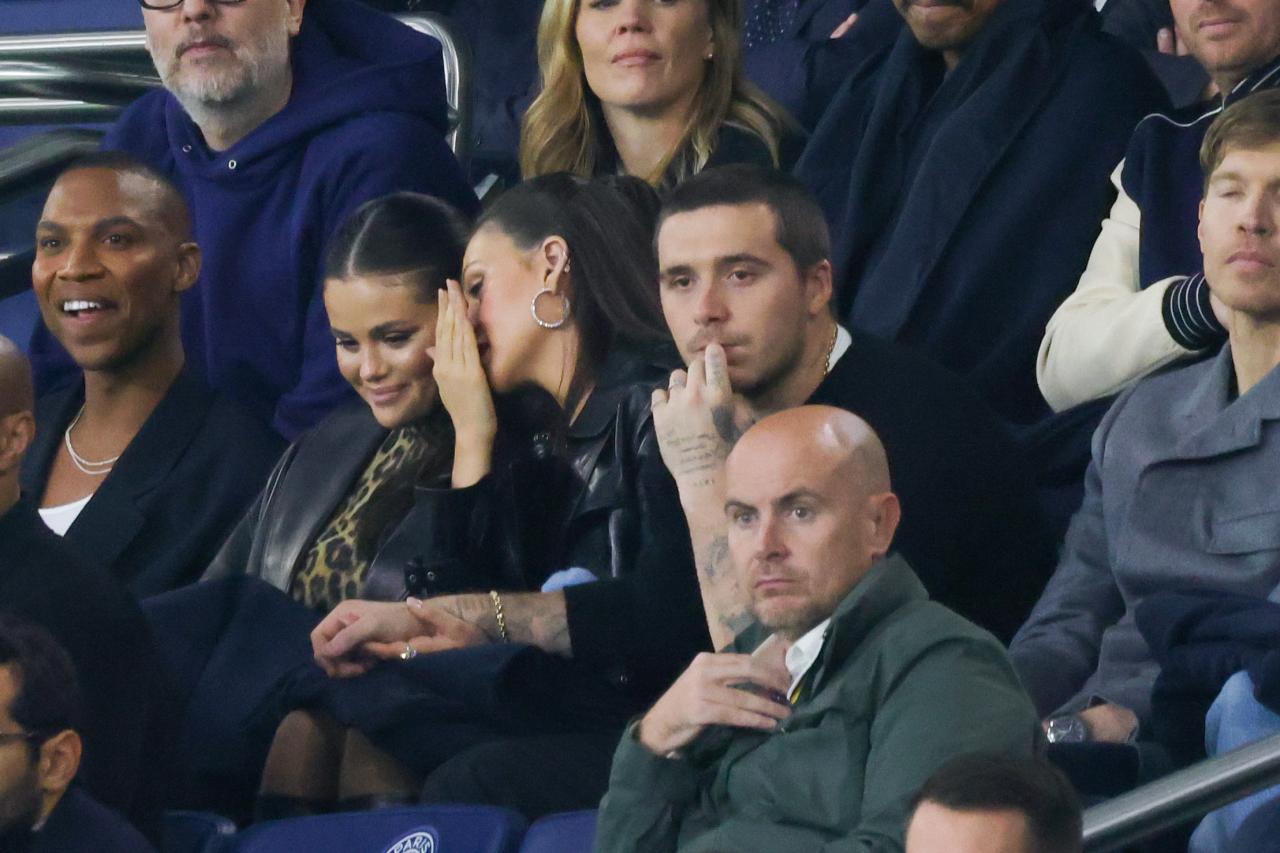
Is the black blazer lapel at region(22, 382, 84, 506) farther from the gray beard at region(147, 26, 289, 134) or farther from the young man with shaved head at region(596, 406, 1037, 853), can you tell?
the young man with shaved head at region(596, 406, 1037, 853)

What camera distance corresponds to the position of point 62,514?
4031 mm

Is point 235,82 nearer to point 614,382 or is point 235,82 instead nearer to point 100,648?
point 614,382

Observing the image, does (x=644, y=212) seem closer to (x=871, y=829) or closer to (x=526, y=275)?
(x=526, y=275)

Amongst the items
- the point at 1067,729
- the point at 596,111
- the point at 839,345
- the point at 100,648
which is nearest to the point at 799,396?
the point at 839,345

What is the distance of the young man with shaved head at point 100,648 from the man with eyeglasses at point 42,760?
0.29 ft

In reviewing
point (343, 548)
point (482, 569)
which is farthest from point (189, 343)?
point (482, 569)

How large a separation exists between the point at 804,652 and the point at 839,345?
0.70 meters

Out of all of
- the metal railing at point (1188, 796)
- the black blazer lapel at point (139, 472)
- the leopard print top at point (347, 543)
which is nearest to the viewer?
the metal railing at point (1188, 796)

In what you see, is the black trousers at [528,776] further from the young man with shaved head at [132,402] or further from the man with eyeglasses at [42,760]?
the young man with shaved head at [132,402]

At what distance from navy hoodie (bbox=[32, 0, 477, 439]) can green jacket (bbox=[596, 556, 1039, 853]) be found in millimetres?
1638

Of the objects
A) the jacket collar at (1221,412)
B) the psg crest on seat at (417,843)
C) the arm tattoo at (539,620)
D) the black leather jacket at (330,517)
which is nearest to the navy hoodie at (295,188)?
the black leather jacket at (330,517)

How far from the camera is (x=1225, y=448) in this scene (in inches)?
117

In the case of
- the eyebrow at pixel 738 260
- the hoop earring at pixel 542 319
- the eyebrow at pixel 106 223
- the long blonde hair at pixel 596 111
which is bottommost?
the hoop earring at pixel 542 319

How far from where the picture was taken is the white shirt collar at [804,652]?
261 centimetres
